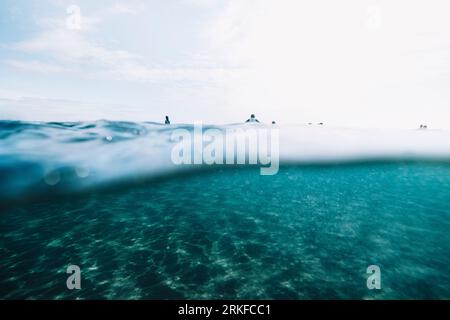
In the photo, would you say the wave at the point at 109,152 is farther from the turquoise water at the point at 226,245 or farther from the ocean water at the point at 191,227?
the turquoise water at the point at 226,245

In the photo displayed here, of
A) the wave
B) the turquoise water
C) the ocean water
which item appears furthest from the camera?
the wave

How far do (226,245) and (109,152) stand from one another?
1074cm

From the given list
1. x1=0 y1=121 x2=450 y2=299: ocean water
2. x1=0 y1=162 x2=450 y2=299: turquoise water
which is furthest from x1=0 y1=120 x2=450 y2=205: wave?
x1=0 y1=162 x2=450 y2=299: turquoise water

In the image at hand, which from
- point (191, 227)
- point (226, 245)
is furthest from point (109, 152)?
point (226, 245)

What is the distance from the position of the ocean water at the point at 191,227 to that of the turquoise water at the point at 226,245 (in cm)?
3

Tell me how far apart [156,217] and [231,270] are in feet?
12.3

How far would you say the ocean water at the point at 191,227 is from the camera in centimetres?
483

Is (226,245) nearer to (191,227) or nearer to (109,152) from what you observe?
(191,227)

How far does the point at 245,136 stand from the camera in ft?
67.6

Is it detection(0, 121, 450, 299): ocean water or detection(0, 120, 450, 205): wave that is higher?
detection(0, 120, 450, 205): wave

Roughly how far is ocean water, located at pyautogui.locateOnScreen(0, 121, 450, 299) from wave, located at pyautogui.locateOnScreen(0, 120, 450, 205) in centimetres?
7

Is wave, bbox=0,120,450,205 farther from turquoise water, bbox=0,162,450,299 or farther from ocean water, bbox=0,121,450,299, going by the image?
turquoise water, bbox=0,162,450,299

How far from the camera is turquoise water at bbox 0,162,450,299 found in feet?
15.5

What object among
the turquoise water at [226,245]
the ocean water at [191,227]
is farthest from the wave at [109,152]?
the turquoise water at [226,245]
